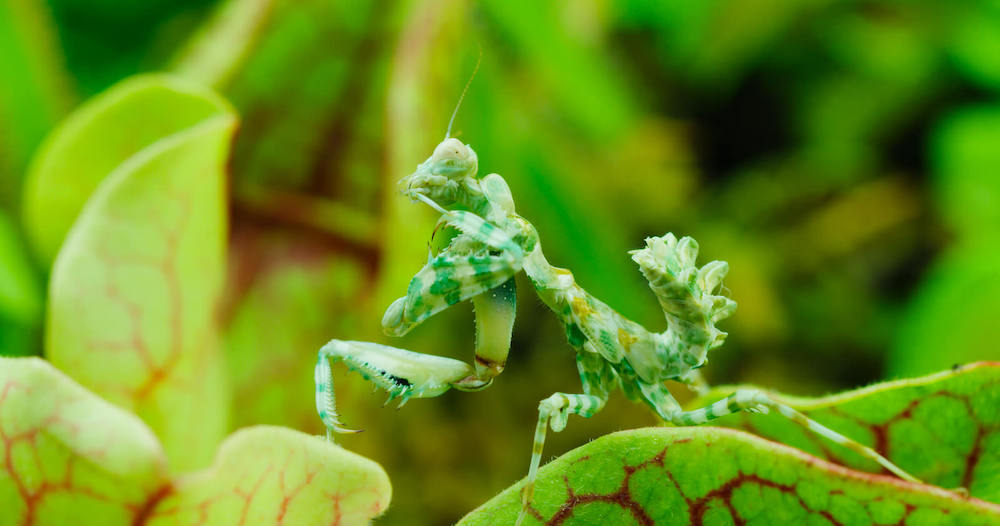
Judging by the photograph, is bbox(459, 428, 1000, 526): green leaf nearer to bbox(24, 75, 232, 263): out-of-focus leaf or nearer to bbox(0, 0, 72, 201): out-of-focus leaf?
bbox(24, 75, 232, 263): out-of-focus leaf

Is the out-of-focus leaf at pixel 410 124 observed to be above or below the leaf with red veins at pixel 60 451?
above

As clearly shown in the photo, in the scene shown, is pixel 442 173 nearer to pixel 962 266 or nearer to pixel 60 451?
A: pixel 60 451

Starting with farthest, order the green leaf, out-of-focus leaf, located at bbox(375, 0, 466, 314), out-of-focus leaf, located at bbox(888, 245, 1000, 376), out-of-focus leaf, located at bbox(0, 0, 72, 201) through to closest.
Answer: out-of-focus leaf, located at bbox(888, 245, 1000, 376) < out-of-focus leaf, located at bbox(0, 0, 72, 201) < out-of-focus leaf, located at bbox(375, 0, 466, 314) < the green leaf

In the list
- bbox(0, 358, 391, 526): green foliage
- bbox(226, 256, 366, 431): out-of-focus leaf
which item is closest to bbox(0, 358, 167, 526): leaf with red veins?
bbox(0, 358, 391, 526): green foliage

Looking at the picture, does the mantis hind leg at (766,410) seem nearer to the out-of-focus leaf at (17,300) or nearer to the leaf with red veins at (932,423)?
the leaf with red veins at (932,423)

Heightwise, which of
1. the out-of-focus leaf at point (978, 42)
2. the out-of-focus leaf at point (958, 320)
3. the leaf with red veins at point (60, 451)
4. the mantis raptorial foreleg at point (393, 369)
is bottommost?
the leaf with red veins at point (60, 451)

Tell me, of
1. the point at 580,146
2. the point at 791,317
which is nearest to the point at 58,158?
the point at 580,146

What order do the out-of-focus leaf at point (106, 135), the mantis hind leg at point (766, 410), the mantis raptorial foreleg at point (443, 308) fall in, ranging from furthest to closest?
the out-of-focus leaf at point (106, 135)
the mantis raptorial foreleg at point (443, 308)
the mantis hind leg at point (766, 410)

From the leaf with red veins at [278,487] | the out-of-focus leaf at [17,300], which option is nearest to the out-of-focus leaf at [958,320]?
the leaf with red veins at [278,487]

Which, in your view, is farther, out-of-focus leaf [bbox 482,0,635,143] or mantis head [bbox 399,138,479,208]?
out-of-focus leaf [bbox 482,0,635,143]
